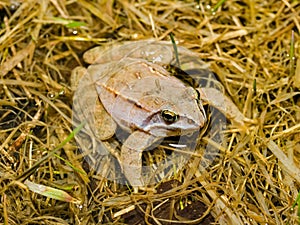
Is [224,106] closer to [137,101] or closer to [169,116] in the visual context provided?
[169,116]

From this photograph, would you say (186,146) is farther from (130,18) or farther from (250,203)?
(130,18)

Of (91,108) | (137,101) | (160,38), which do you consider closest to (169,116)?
(137,101)

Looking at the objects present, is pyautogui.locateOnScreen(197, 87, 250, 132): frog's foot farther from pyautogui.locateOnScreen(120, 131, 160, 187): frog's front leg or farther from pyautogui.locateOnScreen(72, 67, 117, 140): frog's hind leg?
pyautogui.locateOnScreen(72, 67, 117, 140): frog's hind leg

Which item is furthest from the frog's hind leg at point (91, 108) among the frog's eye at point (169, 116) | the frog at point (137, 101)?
the frog's eye at point (169, 116)

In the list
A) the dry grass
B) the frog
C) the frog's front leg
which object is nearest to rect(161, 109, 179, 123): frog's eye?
the frog

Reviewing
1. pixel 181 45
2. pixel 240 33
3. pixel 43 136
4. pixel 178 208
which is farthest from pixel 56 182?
pixel 240 33

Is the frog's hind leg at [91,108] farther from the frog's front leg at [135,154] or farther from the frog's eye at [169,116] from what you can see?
the frog's eye at [169,116]

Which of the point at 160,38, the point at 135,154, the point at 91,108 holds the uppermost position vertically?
the point at 160,38

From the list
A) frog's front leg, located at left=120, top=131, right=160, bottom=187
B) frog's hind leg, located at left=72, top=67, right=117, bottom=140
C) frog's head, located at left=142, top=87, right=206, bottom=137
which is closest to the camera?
frog's head, located at left=142, top=87, right=206, bottom=137
